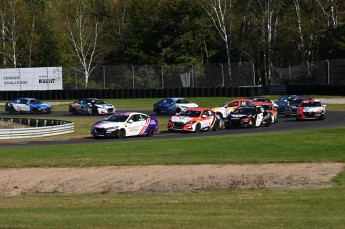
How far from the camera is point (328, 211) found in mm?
14570

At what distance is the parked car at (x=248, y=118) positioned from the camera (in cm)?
4000

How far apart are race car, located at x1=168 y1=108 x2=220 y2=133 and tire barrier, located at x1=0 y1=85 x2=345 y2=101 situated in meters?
23.7

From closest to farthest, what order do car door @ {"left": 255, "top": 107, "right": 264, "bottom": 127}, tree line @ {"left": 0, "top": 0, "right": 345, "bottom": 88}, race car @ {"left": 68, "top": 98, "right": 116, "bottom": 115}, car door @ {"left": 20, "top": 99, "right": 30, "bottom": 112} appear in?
car door @ {"left": 255, "top": 107, "right": 264, "bottom": 127}, race car @ {"left": 68, "top": 98, "right": 116, "bottom": 115}, car door @ {"left": 20, "top": 99, "right": 30, "bottom": 112}, tree line @ {"left": 0, "top": 0, "right": 345, "bottom": 88}

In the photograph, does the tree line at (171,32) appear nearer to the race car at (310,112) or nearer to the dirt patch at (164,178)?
the race car at (310,112)

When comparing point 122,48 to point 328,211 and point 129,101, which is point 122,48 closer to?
point 129,101

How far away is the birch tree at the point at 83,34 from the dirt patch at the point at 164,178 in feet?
180

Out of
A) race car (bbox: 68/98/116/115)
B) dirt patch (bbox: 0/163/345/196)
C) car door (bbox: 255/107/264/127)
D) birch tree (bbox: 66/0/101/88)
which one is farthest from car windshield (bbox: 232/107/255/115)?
birch tree (bbox: 66/0/101/88)

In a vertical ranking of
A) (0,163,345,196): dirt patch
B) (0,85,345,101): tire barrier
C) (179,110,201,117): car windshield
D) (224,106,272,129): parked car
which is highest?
(0,85,345,101): tire barrier

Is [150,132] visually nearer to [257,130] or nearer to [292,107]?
[257,130]

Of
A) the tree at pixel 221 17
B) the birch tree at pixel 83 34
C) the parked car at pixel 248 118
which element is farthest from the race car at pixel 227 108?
the birch tree at pixel 83 34

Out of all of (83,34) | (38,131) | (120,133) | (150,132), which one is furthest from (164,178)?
(83,34)

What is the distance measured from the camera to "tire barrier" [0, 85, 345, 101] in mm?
63112

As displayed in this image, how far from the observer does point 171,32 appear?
3354 inches

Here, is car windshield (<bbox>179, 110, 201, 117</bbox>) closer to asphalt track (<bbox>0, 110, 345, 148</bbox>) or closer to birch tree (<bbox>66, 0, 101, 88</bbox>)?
asphalt track (<bbox>0, 110, 345, 148</bbox>)
